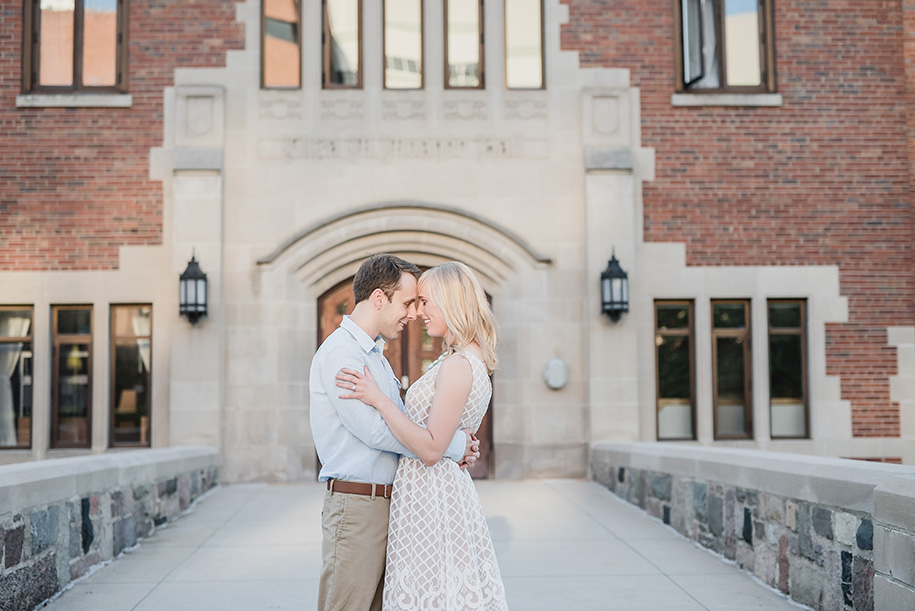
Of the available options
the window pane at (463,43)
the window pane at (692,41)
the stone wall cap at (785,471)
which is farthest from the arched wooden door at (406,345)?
the window pane at (692,41)

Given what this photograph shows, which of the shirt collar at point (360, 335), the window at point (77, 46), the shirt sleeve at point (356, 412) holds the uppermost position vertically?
the window at point (77, 46)

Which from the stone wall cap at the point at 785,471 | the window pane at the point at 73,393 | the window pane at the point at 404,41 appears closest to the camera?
the stone wall cap at the point at 785,471

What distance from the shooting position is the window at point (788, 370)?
1064cm

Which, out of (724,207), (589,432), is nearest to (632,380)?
(589,432)

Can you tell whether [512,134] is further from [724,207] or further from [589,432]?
[589,432]

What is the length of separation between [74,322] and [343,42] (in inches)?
174

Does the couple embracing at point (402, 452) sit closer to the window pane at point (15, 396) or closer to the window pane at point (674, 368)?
the window pane at point (674, 368)

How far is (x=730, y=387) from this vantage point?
1069 cm

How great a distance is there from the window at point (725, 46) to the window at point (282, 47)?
438 cm

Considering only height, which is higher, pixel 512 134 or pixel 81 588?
pixel 512 134

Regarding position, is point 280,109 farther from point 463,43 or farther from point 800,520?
point 800,520

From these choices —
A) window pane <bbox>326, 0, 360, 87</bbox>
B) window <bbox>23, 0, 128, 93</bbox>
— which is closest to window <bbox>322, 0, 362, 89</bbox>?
window pane <bbox>326, 0, 360, 87</bbox>

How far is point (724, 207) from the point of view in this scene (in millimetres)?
10570

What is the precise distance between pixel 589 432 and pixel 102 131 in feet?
21.1
